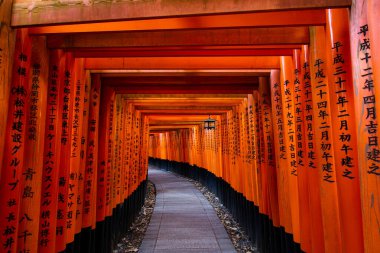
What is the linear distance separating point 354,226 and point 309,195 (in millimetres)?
999

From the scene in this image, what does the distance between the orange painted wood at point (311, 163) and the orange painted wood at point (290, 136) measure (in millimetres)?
394

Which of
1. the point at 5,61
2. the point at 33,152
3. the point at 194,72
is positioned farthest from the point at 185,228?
the point at 5,61

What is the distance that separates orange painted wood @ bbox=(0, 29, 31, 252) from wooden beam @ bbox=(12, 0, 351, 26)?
321mm

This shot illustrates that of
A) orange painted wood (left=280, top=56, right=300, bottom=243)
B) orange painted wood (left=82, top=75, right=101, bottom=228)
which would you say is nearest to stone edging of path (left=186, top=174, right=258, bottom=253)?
orange painted wood (left=280, top=56, right=300, bottom=243)

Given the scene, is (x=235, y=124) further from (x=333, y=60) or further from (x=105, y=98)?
(x=333, y=60)

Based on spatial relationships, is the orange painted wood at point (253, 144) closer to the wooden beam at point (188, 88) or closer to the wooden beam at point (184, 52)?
the wooden beam at point (188, 88)

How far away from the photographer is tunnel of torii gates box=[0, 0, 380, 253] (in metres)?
2.41

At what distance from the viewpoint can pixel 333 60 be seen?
259 cm

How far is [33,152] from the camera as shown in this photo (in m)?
3.13

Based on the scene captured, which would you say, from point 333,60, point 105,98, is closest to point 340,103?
point 333,60

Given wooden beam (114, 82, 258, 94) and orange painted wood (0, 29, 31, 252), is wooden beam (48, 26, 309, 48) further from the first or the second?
wooden beam (114, 82, 258, 94)

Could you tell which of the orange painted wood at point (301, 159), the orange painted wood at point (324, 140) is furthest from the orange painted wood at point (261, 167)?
the orange painted wood at point (324, 140)

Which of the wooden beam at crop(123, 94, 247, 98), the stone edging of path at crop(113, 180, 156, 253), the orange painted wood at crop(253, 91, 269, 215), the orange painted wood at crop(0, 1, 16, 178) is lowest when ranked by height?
the stone edging of path at crop(113, 180, 156, 253)

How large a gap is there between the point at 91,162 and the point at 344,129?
13.3 ft
